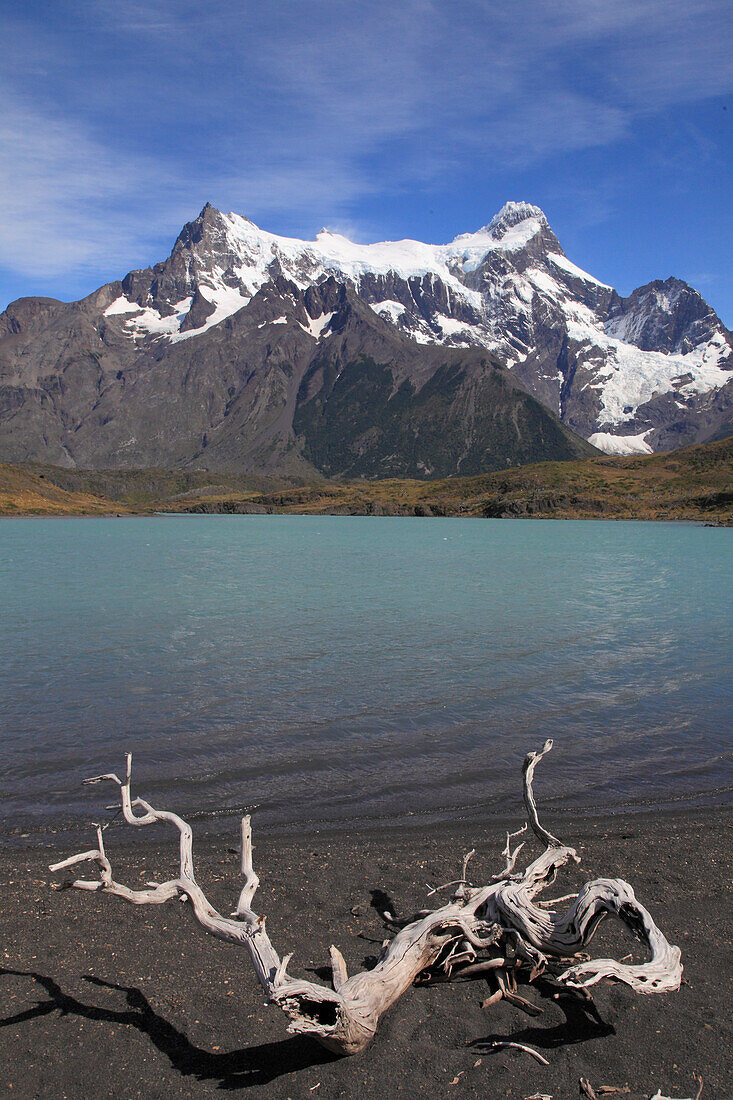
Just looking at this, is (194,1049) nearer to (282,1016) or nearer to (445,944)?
(282,1016)

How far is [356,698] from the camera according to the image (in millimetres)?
21391

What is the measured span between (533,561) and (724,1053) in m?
67.0

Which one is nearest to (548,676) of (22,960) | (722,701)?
(722,701)

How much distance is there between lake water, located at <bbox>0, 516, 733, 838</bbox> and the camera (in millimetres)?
14812

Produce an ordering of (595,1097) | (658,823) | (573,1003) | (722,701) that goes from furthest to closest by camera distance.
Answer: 1. (722,701)
2. (658,823)
3. (573,1003)
4. (595,1097)

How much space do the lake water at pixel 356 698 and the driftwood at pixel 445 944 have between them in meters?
5.11

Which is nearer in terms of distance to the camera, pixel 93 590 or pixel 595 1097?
pixel 595 1097

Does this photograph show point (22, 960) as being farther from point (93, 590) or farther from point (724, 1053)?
point (93, 590)

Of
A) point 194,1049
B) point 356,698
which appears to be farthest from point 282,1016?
point 356,698

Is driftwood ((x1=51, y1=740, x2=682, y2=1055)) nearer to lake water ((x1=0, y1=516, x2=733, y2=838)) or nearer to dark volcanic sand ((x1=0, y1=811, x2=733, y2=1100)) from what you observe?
dark volcanic sand ((x1=0, y1=811, x2=733, y2=1100))

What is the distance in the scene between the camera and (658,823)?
13.4 metres

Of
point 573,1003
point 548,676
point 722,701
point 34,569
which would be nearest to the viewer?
point 573,1003

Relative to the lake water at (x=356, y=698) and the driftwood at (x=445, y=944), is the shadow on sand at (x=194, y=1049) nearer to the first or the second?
the driftwood at (x=445, y=944)

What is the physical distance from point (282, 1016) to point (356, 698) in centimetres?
1356
